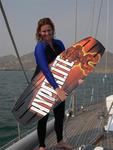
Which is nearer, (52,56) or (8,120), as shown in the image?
(52,56)

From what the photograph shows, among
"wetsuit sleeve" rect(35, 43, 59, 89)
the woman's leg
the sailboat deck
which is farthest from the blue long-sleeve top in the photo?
the sailboat deck

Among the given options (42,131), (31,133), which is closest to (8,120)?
(31,133)

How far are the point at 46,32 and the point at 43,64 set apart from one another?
0.35 meters

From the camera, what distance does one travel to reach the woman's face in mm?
4281

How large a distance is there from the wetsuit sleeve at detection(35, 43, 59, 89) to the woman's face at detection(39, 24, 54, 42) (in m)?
0.10

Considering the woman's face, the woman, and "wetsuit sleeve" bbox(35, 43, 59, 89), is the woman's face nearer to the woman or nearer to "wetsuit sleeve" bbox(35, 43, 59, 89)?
the woman

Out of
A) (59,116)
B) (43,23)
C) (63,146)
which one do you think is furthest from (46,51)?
(63,146)

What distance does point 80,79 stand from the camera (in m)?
4.50

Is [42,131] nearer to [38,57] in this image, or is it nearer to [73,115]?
[38,57]

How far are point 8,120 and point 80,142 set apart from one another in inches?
377

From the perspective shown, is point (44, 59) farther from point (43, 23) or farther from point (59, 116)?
Answer: point (59, 116)

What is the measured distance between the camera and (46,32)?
4.30 metres

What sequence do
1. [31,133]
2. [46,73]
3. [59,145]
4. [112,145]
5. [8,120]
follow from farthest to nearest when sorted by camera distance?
[8,120] → [31,133] → [112,145] → [59,145] → [46,73]

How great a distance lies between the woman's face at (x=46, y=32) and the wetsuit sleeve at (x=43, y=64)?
10 centimetres
